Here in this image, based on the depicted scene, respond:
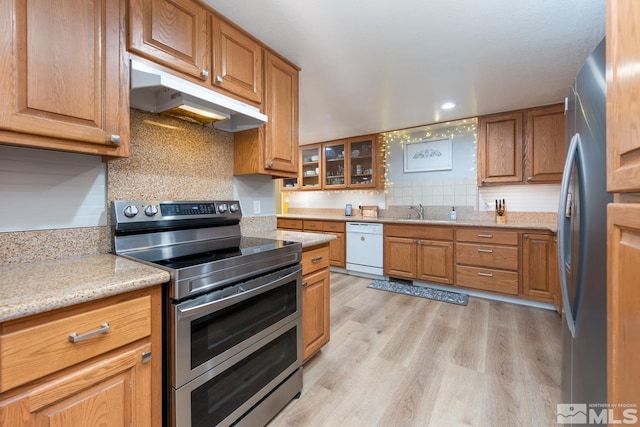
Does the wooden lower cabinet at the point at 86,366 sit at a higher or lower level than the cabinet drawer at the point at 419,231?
lower

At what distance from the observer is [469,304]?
3.00 metres

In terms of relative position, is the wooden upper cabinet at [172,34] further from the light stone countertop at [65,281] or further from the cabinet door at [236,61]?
the light stone countertop at [65,281]

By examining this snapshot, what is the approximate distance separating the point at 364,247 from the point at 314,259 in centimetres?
223

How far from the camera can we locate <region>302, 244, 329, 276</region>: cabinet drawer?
1.75m

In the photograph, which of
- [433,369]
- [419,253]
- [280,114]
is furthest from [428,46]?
[419,253]

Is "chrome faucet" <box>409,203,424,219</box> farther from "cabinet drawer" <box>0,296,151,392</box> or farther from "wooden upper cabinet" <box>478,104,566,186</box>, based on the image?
"cabinet drawer" <box>0,296,151,392</box>

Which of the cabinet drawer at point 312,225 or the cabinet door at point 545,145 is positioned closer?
the cabinet door at point 545,145

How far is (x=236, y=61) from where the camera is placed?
1688 millimetres

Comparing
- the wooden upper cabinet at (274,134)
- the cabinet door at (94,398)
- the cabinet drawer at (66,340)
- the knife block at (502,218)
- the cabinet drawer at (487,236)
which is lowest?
the cabinet door at (94,398)

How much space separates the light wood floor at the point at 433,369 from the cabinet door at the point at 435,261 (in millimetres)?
500

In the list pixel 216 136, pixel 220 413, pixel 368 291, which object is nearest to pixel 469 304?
pixel 368 291

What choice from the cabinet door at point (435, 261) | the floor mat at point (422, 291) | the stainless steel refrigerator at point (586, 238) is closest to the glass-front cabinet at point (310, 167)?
the floor mat at point (422, 291)

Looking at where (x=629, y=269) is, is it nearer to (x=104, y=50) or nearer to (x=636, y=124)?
(x=636, y=124)

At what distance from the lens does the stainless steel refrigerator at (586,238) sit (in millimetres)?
796
